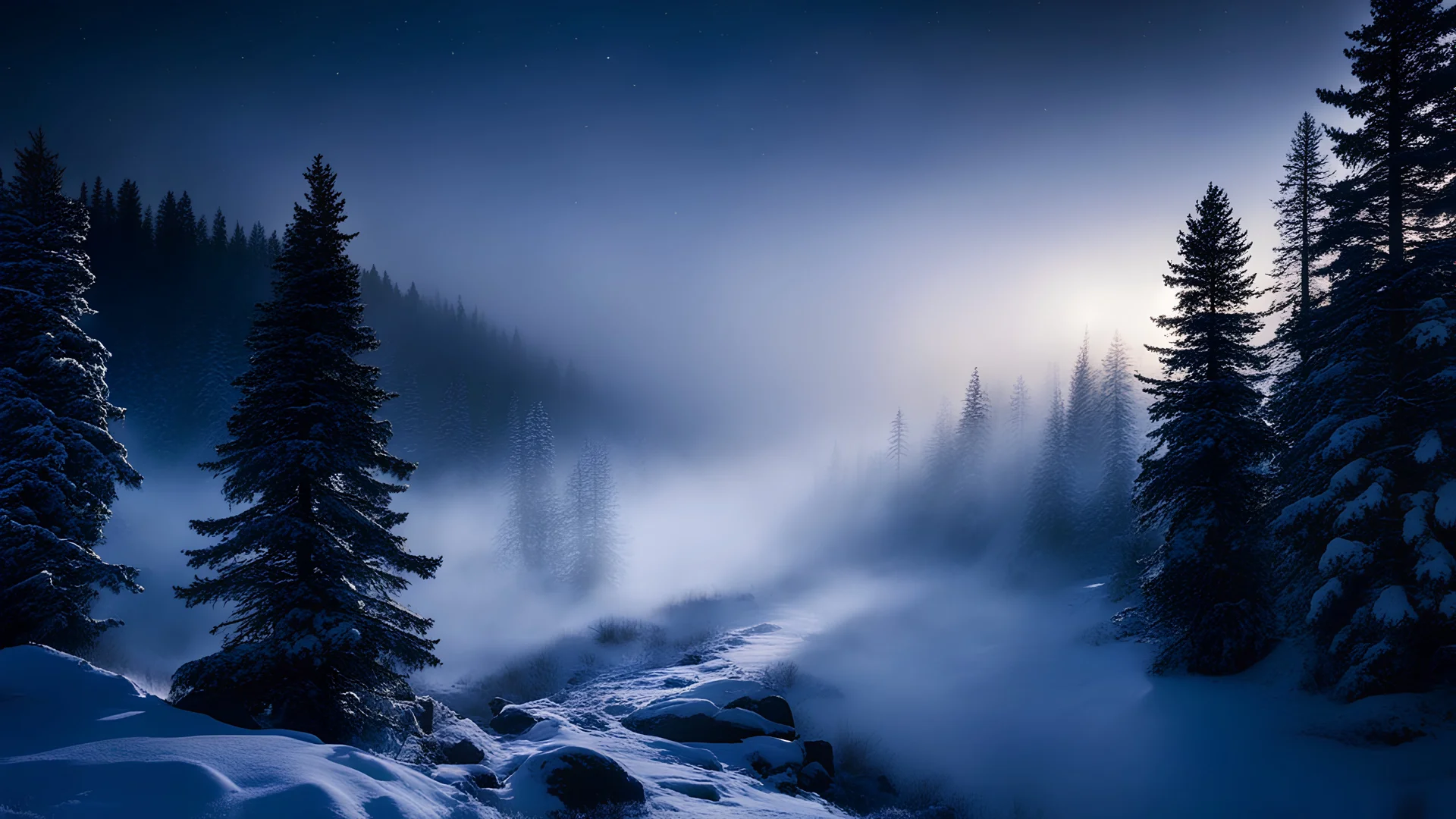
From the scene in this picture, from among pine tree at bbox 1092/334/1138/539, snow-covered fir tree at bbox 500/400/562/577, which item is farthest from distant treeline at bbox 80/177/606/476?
pine tree at bbox 1092/334/1138/539

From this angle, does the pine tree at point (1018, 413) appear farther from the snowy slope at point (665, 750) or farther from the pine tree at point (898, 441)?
the snowy slope at point (665, 750)

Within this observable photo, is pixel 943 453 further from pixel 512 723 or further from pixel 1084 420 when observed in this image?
pixel 512 723

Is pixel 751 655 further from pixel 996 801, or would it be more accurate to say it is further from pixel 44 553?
pixel 44 553

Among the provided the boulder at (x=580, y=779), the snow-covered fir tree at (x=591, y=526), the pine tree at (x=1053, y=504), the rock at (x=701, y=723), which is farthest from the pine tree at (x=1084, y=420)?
the boulder at (x=580, y=779)

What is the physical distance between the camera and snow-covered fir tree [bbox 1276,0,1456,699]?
13.4 m

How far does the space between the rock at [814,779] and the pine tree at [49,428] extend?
19185 millimetres

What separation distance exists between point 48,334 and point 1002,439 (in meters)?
97.4

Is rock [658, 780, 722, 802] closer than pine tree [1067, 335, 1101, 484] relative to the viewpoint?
Yes

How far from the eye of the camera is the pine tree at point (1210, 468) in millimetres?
17984

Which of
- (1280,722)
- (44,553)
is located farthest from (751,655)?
(44,553)

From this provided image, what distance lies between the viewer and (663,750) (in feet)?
57.0

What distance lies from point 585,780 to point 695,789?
10.4 ft

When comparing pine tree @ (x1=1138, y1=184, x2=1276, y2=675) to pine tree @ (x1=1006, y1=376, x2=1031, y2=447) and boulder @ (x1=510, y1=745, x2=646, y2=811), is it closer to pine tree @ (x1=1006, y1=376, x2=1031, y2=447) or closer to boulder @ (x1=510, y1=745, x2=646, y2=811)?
boulder @ (x1=510, y1=745, x2=646, y2=811)

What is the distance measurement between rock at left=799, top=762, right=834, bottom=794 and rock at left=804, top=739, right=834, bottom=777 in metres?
0.72
